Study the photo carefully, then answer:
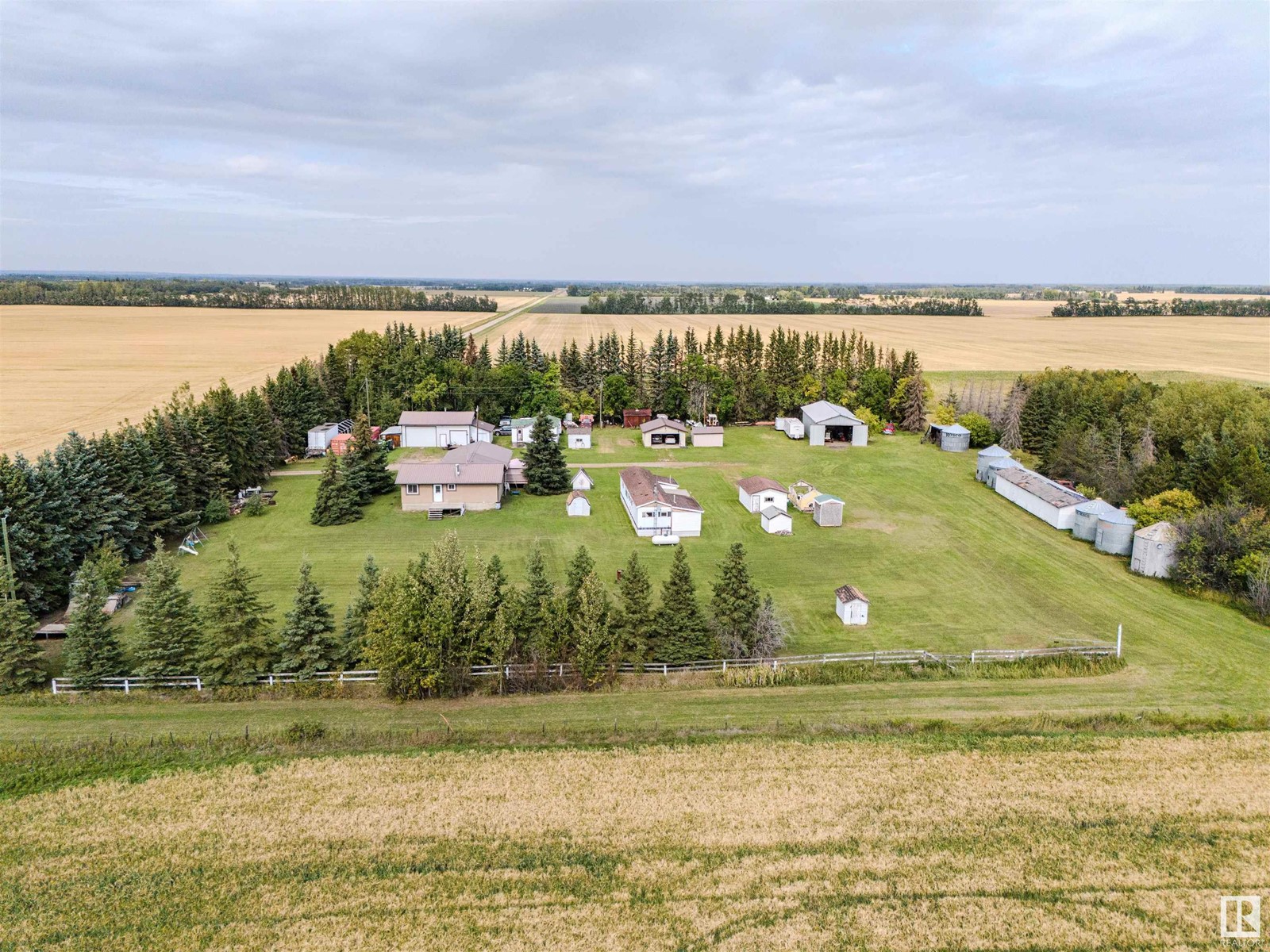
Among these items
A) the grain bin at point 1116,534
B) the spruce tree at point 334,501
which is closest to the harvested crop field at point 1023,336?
the grain bin at point 1116,534

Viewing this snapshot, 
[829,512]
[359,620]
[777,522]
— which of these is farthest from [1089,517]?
[359,620]

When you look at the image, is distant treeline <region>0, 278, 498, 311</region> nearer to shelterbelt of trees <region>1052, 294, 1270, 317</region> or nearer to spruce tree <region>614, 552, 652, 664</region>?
shelterbelt of trees <region>1052, 294, 1270, 317</region>

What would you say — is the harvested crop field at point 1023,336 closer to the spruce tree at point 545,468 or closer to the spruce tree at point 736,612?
the spruce tree at point 545,468

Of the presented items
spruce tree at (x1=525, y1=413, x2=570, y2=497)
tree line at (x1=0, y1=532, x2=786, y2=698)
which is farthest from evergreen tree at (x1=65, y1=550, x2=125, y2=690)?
spruce tree at (x1=525, y1=413, x2=570, y2=497)

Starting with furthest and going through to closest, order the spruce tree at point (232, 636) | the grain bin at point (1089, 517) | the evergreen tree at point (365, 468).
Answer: the evergreen tree at point (365, 468) → the grain bin at point (1089, 517) → the spruce tree at point (232, 636)

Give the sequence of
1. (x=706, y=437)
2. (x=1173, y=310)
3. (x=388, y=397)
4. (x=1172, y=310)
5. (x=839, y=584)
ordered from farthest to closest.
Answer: (x=1172, y=310) → (x=1173, y=310) → (x=388, y=397) → (x=706, y=437) → (x=839, y=584)

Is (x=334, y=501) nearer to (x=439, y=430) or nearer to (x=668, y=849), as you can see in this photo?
(x=439, y=430)
